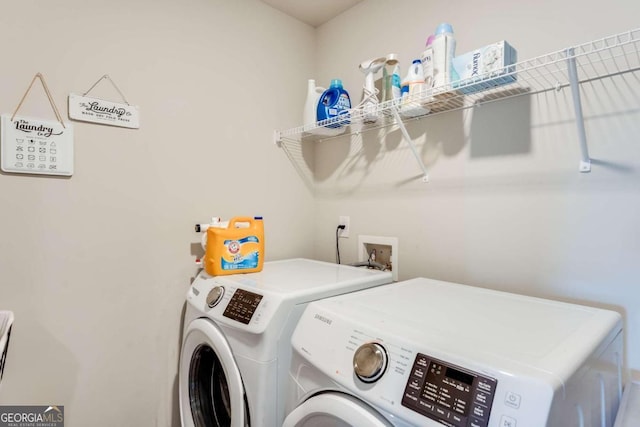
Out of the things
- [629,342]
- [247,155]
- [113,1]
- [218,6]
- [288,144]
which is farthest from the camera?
[288,144]

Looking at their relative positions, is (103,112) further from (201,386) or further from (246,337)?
(201,386)

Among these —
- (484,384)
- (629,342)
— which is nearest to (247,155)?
(484,384)

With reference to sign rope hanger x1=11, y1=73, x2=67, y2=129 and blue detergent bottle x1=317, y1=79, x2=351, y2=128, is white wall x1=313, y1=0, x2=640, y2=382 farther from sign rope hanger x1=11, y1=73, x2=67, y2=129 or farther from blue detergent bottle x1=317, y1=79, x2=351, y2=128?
sign rope hanger x1=11, y1=73, x2=67, y2=129

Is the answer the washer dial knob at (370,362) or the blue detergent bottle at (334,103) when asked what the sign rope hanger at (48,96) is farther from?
the washer dial knob at (370,362)

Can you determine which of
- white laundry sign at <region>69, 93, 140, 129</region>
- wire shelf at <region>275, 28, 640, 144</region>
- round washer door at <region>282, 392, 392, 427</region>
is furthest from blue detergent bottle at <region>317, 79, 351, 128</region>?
round washer door at <region>282, 392, 392, 427</region>

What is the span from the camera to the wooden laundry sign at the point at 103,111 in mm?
1482

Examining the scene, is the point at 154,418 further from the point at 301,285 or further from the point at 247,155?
Result: the point at 247,155

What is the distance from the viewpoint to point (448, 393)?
2.37 ft

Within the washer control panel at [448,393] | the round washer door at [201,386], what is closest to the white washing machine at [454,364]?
the washer control panel at [448,393]

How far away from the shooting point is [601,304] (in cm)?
123

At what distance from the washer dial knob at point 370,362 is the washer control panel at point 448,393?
0.08 metres

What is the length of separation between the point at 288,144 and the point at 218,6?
0.85 m

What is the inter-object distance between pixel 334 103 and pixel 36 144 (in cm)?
136

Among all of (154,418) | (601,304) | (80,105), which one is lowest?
(154,418)
